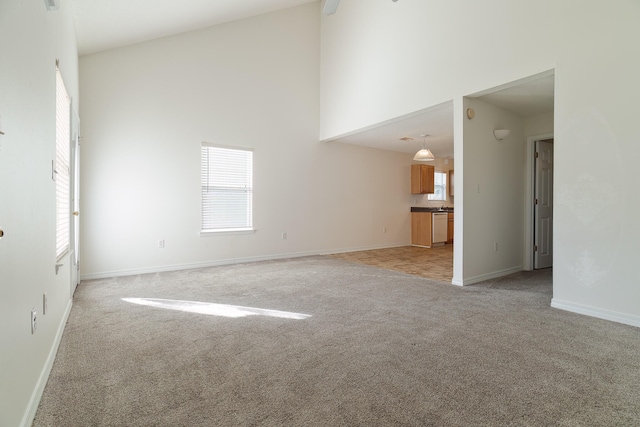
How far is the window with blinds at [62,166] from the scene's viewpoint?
2.79 meters

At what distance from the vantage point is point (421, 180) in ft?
27.5

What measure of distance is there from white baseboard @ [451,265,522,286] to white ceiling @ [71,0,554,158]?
2347 mm

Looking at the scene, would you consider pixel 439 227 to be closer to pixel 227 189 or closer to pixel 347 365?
pixel 227 189

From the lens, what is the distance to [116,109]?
4633 millimetres

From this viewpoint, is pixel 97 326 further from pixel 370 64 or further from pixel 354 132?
pixel 370 64

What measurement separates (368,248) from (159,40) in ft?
18.7

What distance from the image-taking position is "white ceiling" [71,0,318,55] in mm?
3449

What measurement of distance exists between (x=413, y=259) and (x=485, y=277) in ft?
6.17

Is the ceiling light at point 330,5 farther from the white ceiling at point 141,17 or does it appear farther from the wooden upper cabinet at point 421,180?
the wooden upper cabinet at point 421,180

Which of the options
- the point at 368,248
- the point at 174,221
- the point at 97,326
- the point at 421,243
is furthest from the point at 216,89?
the point at 421,243

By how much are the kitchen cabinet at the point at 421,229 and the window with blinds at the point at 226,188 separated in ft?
14.7

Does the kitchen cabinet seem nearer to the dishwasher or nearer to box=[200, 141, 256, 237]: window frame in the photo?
the dishwasher

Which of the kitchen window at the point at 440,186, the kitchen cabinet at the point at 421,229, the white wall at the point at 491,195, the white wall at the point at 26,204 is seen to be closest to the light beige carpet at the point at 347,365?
the white wall at the point at 26,204

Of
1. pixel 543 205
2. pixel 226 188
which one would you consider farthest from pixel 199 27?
pixel 543 205
